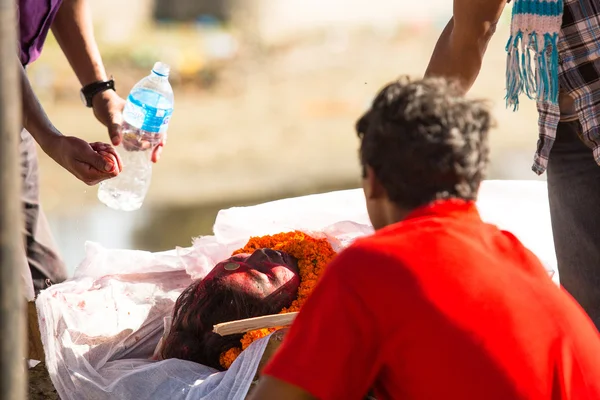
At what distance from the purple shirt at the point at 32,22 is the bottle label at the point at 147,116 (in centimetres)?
52

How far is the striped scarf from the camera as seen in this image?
268 cm

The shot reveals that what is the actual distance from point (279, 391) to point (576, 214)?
162cm

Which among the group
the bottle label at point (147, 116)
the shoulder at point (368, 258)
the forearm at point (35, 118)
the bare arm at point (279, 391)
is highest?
the forearm at point (35, 118)

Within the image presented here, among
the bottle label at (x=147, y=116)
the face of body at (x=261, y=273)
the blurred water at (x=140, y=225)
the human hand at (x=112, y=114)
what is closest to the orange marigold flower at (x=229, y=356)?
the face of body at (x=261, y=273)

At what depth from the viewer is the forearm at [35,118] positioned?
2982 mm

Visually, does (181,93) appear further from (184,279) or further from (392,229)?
(392,229)

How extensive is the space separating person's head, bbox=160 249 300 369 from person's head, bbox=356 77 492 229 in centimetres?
103

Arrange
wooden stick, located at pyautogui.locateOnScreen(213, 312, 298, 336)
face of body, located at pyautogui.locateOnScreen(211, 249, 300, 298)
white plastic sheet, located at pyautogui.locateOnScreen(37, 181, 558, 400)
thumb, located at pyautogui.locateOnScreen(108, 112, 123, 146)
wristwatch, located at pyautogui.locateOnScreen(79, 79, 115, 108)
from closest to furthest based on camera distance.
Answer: wooden stick, located at pyautogui.locateOnScreen(213, 312, 298, 336), white plastic sheet, located at pyautogui.locateOnScreen(37, 181, 558, 400), face of body, located at pyautogui.locateOnScreen(211, 249, 300, 298), thumb, located at pyautogui.locateOnScreen(108, 112, 123, 146), wristwatch, located at pyautogui.locateOnScreen(79, 79, 115, 108)

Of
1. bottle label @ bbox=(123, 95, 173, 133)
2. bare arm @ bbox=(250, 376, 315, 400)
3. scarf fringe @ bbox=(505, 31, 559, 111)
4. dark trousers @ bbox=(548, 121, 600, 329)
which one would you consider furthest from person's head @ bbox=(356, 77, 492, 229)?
bottle label @ bbox=(123, 95, 173, 133)

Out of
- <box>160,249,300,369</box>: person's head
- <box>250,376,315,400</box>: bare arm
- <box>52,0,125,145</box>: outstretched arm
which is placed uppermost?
<box>52,0,125,145</box>: outstretched arm

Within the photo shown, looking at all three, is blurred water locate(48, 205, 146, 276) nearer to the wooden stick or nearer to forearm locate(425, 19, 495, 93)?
the wooden stick

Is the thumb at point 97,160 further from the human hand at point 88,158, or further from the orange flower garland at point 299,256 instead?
the orange flower garland at point 299,256

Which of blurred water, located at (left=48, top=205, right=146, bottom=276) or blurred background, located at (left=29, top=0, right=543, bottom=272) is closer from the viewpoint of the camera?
blurred water, located at (left=48, top=205, right=146, bottom=276)

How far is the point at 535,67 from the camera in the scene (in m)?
2.82
